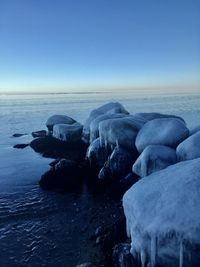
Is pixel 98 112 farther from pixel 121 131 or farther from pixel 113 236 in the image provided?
→ pixel 113 236

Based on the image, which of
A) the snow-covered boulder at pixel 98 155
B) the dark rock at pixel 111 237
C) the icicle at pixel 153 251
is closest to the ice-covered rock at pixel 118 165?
the snow-covered boulder at pixel 98 155

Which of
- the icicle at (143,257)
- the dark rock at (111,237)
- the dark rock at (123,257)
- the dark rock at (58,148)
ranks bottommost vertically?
the dark rock at (58,148)

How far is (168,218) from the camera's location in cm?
739

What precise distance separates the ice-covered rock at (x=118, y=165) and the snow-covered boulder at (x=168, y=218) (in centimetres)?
625

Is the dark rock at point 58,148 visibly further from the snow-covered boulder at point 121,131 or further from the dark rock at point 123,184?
the dark rock at point 123,184

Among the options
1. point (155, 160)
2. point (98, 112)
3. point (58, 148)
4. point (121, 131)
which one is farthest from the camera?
point (98, 112)

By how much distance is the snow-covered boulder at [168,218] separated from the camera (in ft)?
23.1

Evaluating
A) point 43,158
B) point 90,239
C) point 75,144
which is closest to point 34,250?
point 90,239

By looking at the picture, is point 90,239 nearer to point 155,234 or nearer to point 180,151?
point 155,234

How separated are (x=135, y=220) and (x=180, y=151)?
4.82m

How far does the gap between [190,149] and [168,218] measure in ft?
15.7

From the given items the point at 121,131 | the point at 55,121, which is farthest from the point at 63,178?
the point at 55,121

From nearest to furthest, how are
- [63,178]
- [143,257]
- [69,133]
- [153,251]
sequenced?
[153,251] < [143,257] < [63,178] < [69,133]

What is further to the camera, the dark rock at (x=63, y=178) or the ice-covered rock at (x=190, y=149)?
the dark rock at (x=63, y=178)
